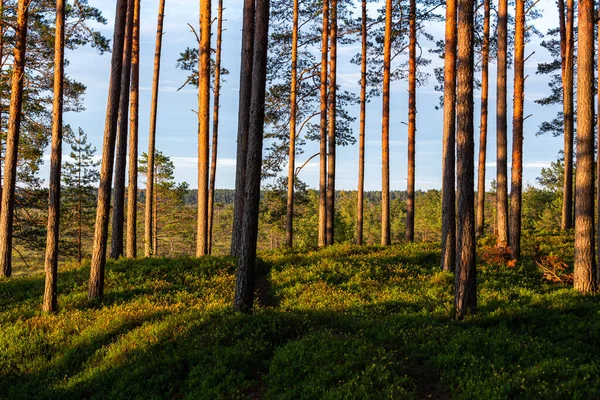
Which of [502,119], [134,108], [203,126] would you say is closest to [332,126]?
[203,126]

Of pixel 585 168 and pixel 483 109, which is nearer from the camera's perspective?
pixel 585 168

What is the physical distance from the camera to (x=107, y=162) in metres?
13.9

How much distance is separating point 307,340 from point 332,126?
1661 centimetres

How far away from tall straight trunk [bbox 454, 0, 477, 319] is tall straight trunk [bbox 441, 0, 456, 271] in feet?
7.59

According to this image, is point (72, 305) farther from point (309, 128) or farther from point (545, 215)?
point (545, 215)

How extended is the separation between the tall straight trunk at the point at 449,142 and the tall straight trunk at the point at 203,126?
11.1 metres

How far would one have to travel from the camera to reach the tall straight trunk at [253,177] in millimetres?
11156

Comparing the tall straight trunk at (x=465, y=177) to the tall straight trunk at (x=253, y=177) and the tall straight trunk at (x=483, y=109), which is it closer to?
the tall straight trunk at (x=253, y=177)

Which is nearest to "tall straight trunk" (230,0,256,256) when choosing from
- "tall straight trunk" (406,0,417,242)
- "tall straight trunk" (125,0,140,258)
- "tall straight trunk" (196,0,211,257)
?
"tall straight trunk" (196,0,211,257)

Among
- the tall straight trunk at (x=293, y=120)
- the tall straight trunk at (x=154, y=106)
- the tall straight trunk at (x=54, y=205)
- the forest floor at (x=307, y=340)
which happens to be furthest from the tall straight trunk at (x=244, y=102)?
the tall straight trunk at (x=154, y=106)

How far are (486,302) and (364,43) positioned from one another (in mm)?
18310

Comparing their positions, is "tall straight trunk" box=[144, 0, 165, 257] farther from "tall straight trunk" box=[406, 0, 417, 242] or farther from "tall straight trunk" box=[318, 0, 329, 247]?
"tall straight trunk" box=[406, 0, 417, 242]

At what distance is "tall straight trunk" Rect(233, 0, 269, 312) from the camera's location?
11156mm

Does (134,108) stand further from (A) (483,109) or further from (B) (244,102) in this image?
(A) (483,109)
